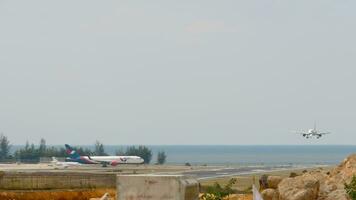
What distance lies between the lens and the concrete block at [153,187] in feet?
55.4

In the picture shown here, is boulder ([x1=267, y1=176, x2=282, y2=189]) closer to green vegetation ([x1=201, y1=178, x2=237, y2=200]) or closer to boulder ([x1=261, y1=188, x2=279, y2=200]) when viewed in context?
boulder ([x1=261, y1=188, x2=279, y2=200])

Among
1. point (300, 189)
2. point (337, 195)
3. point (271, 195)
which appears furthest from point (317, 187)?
point (271, 195)

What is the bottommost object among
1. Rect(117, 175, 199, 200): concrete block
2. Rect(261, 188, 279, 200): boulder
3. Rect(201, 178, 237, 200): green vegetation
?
Rect(261, 188, 279, 200): boulder

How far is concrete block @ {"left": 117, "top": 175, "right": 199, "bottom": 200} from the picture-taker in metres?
16.9

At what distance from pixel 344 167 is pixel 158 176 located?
31.6 meters

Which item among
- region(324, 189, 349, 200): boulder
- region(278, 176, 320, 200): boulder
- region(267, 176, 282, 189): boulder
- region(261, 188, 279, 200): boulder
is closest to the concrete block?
region(324, 189, 349, 200): boulder

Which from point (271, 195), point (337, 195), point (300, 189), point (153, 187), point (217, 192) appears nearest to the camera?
point (153, 187)

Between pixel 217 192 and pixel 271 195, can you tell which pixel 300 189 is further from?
pixel 217 192

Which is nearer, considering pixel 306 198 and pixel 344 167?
pixel 306 198

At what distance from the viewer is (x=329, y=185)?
4456cm

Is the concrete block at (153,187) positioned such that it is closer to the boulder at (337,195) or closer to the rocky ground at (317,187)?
the rocky ground at (317,187)

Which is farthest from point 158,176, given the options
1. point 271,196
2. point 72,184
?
point 72,184

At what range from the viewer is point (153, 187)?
17.0m

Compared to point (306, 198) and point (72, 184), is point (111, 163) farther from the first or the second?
point (306, 198)
